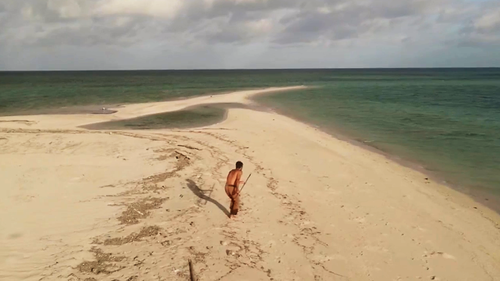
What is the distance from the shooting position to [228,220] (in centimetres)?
907

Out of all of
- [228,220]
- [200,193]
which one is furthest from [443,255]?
[200,193]

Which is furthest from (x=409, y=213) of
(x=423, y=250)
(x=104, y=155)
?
(x=104, y=155)

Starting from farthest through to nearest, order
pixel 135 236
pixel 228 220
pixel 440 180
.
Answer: pixel 440 180, pixel 228 220, pixel 135 236

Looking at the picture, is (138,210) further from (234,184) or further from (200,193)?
(234,184)

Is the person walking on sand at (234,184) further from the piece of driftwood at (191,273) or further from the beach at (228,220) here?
the piece of driftwood at (191,273)

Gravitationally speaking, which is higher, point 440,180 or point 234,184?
point 234,184

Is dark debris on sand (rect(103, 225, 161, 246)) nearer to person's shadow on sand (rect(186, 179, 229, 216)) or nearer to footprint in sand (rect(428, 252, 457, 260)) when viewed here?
person's shadow on sand (rect(186, 179, 229, 216))

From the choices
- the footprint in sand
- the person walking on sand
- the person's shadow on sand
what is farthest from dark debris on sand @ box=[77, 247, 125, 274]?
the footprint in sand

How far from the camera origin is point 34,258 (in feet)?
23.7

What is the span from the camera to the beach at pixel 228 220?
7109 millimetres

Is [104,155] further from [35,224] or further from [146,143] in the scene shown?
[35,224]

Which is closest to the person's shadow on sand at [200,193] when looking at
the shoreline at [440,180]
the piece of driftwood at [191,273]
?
the piece of driftwood at [191,273]

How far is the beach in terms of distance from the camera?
7109mm

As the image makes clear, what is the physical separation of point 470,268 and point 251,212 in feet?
15.5
